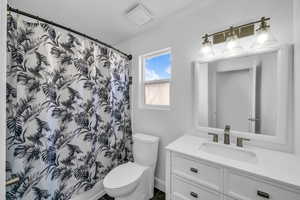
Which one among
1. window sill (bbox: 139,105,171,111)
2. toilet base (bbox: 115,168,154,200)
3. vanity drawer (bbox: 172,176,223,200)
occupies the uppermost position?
window sill (bbox: 139,105,171,111)

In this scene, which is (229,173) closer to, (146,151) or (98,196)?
(146,151)

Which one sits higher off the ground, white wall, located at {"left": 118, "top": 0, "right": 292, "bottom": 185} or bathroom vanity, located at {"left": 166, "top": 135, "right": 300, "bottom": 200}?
white wall, located at {"left": 118, "top": 0, "right": 292, "bottom": 185}

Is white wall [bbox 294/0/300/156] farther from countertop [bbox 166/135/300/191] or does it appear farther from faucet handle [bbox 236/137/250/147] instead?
faucet handle [bbox 236/137/250/147]

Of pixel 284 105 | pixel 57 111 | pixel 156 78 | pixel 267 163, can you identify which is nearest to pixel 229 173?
pixel 267 163

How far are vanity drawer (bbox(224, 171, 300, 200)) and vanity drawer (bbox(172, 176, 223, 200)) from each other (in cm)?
12

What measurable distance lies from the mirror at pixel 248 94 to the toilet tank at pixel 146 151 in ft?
2.06

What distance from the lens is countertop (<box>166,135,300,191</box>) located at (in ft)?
2.56

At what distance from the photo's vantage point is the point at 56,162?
1.24m

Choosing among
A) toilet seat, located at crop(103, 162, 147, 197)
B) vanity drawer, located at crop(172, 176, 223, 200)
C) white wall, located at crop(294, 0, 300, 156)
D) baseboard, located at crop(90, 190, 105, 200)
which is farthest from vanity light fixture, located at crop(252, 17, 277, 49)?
baseboard, located at crop(90, 190, 105, 200)

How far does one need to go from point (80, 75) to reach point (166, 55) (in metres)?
1.15

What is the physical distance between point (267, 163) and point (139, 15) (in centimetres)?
185

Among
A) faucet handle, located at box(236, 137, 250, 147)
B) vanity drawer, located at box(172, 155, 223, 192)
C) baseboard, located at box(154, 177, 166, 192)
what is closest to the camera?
vanity drawer, located at box(172, 155, 223, 192)

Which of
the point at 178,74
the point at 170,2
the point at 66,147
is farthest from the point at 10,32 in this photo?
the point at 178,74

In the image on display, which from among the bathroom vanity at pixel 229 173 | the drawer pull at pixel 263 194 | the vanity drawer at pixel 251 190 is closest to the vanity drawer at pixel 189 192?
the bathroom vanity at pixel 229 173
